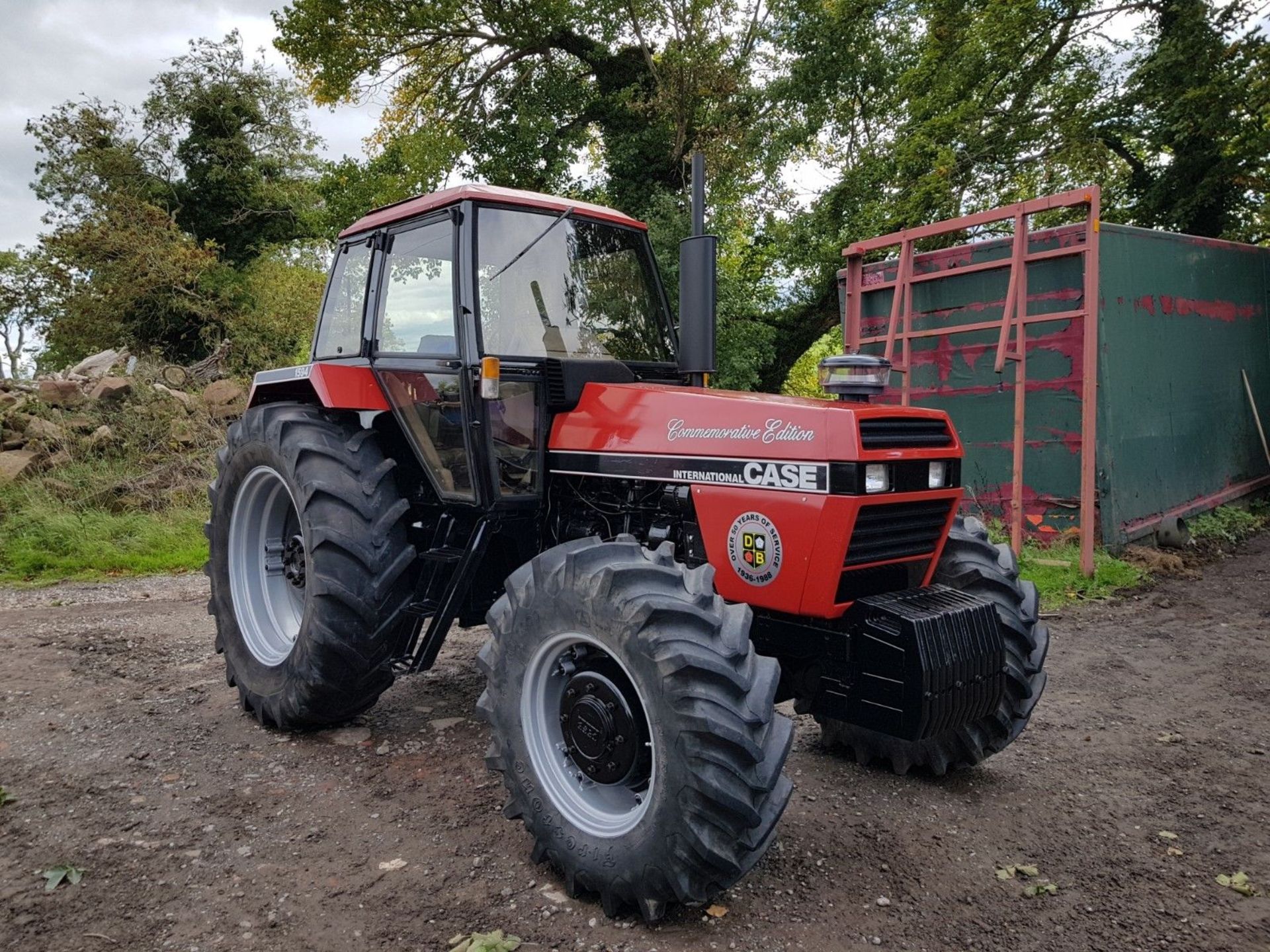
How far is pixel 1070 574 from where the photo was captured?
265 inches

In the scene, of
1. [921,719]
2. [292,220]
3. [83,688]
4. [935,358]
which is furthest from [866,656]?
[292,220]

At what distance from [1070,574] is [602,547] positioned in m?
5.23

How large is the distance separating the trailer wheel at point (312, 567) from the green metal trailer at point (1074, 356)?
5113mm

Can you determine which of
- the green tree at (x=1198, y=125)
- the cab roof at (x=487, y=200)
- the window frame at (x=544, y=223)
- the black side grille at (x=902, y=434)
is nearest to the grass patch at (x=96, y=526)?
the cab roof at (x=487, y=200)

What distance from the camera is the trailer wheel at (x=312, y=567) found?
370 centimetres

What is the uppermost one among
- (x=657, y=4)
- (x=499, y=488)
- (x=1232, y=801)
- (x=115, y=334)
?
(x=657, y=4)

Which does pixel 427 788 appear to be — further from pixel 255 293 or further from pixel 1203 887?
pixel 255 293

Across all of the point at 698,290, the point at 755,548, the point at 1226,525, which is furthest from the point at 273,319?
the point at 755,548

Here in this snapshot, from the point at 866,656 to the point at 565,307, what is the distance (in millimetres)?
1900

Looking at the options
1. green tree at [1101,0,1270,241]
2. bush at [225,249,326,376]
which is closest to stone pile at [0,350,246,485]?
bush at [225,249,326,376]

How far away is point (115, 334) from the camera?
1639 centimetres

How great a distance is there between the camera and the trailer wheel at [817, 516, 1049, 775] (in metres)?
3.37

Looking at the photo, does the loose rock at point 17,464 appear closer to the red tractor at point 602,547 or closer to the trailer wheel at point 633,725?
the red tractor at point 602,547

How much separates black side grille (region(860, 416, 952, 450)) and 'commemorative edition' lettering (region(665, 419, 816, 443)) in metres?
0.19
